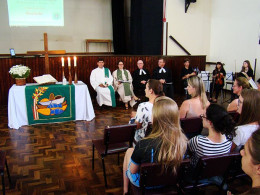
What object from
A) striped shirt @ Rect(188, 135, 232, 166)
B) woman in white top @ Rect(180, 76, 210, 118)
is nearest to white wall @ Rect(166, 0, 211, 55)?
woman in white top @ Rect(180, 76, 210, 118)

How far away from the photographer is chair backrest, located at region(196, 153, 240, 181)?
209 centimetres

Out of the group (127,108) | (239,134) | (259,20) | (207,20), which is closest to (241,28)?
(259,20)

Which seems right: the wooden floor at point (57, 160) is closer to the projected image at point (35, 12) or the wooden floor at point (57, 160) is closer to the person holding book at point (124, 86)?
the person holding book at point (124, 86)

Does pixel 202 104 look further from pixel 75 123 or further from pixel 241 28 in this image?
pixel 241 28

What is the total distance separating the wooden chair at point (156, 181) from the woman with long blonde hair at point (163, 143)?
6 cm

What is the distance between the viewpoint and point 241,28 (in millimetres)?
8383

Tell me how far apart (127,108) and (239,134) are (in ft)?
13.7

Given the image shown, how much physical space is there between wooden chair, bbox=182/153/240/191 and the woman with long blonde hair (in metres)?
0.20

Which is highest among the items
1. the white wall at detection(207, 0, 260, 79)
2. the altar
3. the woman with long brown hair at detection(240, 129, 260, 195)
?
the white wall at detection(207, 0, 260, 79)

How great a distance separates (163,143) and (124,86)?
4863mm

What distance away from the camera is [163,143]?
2.00 meters

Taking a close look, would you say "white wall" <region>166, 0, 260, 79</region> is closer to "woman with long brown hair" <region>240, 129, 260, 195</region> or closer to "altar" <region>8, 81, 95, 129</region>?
"altar" <region>8, 81, 95, 129</region>

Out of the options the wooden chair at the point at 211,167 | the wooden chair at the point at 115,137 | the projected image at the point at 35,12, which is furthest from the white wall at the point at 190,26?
the wooden chair at the point at 211,167

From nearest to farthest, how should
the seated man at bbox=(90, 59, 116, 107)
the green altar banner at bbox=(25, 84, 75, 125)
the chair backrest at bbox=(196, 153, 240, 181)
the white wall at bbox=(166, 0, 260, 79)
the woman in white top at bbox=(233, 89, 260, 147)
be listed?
the chair backrest at bbox=(196, 153, 240, 181) < the woman in white top at bbox=(233, 89, 260, 147) < the green altar banner at bbox=(25, 84, 75, 125) < the seated man at bbox=(90, 59, 116, 107) < the white wall at bbox=(166, 0, 260, 79)
